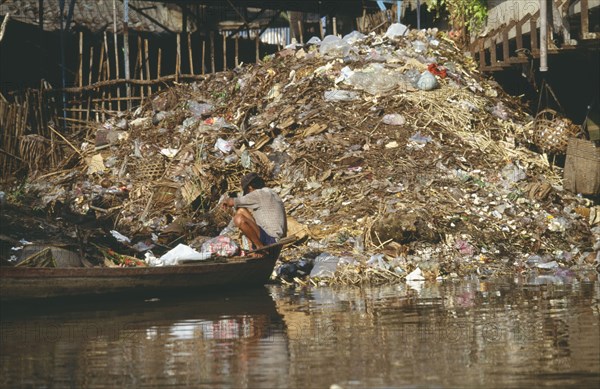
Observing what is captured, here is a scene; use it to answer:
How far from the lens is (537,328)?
7.18 meters

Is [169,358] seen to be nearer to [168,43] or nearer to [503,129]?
[503,129]

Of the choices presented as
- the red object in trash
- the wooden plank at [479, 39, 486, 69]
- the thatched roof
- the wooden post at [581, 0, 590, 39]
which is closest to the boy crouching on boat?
the wooden post at [581, 0, 590, 39]

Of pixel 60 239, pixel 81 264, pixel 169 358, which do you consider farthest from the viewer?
pixel 60 239

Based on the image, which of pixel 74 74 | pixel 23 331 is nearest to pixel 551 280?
pixel 23 331

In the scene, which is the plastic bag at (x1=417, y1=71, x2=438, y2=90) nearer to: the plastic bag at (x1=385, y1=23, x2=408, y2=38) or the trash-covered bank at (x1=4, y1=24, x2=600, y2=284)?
the trash-covered bank at (x1=4, y1=24, x2=600, y2=284)

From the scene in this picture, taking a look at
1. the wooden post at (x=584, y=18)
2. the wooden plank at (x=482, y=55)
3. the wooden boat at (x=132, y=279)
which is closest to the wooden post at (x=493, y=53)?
the wooden plank at (x=482, y=55)

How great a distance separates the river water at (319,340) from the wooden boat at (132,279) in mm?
150

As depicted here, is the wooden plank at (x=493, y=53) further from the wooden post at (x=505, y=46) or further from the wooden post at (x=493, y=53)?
the wooden post at (x=505, y=46)

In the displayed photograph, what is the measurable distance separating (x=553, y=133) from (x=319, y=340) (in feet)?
31.1

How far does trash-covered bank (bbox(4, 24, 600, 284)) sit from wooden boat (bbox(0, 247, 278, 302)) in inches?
34.8

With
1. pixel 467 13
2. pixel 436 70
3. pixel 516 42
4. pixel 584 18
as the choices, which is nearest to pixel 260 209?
pixel 584 18

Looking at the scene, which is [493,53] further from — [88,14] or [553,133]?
[88,14]

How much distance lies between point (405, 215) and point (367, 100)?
13.7 ft

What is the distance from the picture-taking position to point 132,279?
9.81 meters
